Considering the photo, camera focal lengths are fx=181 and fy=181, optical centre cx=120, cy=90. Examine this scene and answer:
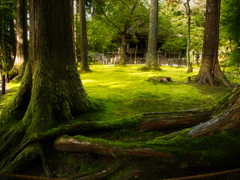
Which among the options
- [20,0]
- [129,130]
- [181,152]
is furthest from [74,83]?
[20,0]

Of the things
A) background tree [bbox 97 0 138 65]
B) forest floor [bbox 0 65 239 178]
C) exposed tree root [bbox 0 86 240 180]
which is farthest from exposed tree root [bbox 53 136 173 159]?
background tree [bbox 97 0 138 65]

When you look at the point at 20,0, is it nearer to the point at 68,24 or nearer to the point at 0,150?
the point at 68,24

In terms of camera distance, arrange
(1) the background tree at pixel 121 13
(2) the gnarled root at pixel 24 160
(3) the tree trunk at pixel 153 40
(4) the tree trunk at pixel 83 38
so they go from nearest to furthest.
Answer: (2) the gnarled root at pixel 24 160 < (4) the tree trunk at pixel 83 38 < (3) the tree trunk at pixel 153 40 < (1) the background tree at pixel 121 13

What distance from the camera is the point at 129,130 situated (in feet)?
9.20

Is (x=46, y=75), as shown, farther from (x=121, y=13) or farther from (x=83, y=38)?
(x=121, y=13)

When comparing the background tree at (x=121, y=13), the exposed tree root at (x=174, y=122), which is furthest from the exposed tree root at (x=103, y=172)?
the background tree at (x=121, y=13)

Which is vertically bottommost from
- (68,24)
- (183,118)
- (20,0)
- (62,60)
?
(183,118)

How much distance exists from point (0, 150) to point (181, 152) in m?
2.58

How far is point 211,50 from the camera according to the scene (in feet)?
26.8

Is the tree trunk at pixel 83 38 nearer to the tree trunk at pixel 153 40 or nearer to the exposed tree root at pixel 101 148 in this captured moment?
the tree trunk at pixel 153 40

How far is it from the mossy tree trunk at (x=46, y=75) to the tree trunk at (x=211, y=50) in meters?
6.68

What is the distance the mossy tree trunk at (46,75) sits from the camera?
10.2ft

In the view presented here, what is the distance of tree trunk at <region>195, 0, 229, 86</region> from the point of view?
792cm

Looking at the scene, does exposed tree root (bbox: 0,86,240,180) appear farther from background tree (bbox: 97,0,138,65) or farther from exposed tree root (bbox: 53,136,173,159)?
background tree (bbox: 97,0,138,65)
